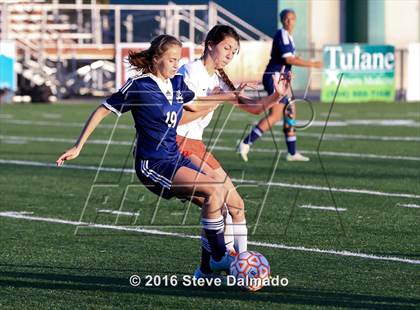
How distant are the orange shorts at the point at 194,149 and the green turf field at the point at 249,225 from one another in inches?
29.3

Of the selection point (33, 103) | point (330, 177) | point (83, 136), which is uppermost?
point (83, 136)

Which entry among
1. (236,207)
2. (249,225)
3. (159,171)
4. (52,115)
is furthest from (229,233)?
(52,115)

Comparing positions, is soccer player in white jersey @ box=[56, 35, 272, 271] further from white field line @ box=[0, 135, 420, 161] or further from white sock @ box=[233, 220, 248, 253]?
white field line @ box=[0, 135, 420, 161]

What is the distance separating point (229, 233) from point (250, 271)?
23.5 inches

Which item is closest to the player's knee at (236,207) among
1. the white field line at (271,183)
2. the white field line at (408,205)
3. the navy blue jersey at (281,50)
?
the white field line at (408,205)

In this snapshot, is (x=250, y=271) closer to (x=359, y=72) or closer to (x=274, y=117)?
(x=274, y=117)

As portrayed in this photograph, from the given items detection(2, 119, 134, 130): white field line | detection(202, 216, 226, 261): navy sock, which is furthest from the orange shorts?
detection(2, 119, 134, 130): white field line

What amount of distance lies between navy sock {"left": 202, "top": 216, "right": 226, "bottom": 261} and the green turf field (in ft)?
0.75

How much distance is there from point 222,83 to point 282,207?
11.5ft

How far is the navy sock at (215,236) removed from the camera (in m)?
7.50

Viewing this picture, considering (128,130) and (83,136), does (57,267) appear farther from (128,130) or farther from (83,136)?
(128,130)

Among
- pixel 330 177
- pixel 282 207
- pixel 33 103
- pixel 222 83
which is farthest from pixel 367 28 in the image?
pixel 222 83

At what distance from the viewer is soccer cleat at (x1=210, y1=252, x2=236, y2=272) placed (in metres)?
7.61

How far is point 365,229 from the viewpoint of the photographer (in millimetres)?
10133
